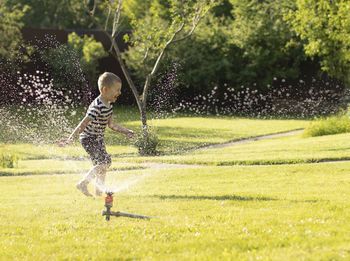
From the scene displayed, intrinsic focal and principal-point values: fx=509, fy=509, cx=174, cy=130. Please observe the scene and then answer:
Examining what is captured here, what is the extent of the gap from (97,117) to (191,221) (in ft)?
6.44

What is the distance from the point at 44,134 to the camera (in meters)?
23.5

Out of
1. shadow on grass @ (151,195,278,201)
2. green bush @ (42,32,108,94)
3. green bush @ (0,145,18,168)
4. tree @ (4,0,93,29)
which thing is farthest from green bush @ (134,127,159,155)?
tree @ (4,0,93,29)

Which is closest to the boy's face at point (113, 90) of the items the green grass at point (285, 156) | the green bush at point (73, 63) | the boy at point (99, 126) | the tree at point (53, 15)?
the boy at point (99, 126)

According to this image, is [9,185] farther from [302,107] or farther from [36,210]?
[302,107]

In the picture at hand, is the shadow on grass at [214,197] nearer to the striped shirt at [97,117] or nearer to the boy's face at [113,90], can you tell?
the striped shirt at [97,117]

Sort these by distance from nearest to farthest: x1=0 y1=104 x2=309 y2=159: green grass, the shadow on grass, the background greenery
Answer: the shadow on grass → x1=0 y1=104 x2=309 y2=159: green grass → the background greenery

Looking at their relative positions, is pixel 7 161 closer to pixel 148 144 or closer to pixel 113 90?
pixel 148 144

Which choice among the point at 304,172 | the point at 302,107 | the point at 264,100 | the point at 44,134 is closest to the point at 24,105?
the point at 44,134

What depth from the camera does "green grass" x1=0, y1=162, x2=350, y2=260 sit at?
5109 mm

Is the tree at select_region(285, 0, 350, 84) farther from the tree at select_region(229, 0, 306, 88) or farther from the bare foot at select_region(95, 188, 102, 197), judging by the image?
the bare foot at select_region(95, 188, 102, 197)

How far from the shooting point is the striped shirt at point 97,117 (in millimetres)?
6961

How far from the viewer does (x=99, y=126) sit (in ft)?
23.7

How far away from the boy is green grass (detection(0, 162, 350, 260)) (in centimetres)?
61

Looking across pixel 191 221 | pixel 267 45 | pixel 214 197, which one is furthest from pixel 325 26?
pixel 191 221
